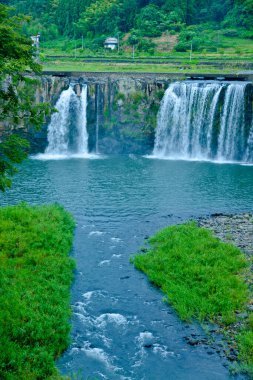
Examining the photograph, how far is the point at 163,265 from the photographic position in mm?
19297

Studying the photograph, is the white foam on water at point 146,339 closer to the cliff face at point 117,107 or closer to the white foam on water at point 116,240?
the white foam on water at point 116,240

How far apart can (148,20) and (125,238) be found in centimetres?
5916

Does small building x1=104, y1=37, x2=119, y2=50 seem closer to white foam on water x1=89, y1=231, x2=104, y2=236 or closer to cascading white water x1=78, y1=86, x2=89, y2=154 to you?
cascading white water x1=78, y1=86, x2=89, y2=154

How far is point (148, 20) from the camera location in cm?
7475

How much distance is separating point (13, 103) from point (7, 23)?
219 cm

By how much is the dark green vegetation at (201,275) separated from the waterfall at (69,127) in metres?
23.0

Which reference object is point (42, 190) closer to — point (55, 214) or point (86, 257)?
point (55, 214)

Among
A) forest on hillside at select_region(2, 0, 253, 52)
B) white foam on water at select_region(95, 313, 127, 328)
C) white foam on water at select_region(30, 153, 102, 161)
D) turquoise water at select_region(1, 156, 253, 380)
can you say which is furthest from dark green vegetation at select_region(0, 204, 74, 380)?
forest on hillside at select_region(2, 0, 253, 52)

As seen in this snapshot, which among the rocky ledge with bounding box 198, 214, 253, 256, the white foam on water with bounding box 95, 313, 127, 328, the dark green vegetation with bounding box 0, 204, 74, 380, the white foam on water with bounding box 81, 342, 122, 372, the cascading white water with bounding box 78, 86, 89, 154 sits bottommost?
the white foam on water with bounding box 81, 342, 122, 372

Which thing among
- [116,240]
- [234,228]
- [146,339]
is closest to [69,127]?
[116,240]

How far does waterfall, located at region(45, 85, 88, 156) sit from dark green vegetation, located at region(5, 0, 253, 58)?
2683 centimetres

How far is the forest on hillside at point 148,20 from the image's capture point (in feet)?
238

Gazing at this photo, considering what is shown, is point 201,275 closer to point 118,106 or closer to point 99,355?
point 99,355

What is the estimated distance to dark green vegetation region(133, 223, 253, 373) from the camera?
15695 mm
